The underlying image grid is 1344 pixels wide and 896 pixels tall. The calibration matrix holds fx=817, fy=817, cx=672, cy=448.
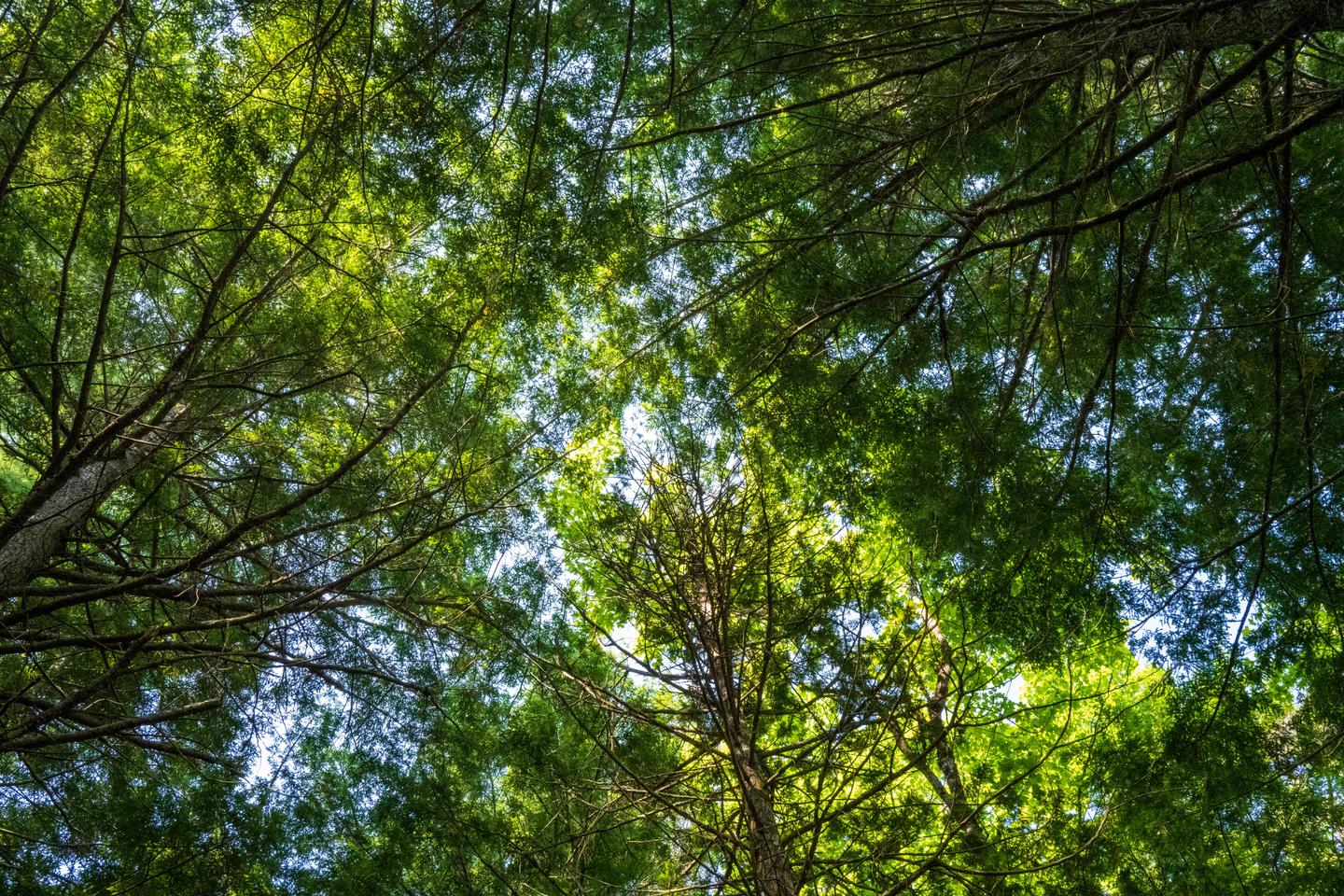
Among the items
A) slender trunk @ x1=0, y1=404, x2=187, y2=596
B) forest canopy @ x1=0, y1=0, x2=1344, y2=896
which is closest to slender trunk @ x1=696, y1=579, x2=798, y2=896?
forest canopy @ x1=0, y1=0, x2=1344, y2=896

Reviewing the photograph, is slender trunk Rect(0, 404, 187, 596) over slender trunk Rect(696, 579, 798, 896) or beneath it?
over

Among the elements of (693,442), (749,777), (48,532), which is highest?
(693,442)

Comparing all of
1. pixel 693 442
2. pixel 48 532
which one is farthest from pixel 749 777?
pixel 48 532

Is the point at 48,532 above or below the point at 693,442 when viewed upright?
below

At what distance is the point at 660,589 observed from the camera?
14.1 ft

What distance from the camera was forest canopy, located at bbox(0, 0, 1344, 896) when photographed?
3.80m

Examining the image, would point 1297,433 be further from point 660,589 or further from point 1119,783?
point 660,589

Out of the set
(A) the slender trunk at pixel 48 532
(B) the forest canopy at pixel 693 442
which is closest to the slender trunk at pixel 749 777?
(B) the forest canopy at pixel 693 442

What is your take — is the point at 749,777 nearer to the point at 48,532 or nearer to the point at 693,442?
the point at 693,442

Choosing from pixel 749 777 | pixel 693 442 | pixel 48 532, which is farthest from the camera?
pixel 693 442

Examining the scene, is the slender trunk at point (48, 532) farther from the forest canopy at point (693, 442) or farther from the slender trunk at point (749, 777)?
the slender trunk at point (749, 777)

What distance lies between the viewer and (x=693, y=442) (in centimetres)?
461

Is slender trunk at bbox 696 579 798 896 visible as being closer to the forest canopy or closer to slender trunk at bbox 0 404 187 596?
the forest canopy

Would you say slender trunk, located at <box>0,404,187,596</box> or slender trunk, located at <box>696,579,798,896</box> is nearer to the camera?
slender trunk, located at <box>696,579,798,896</box>
